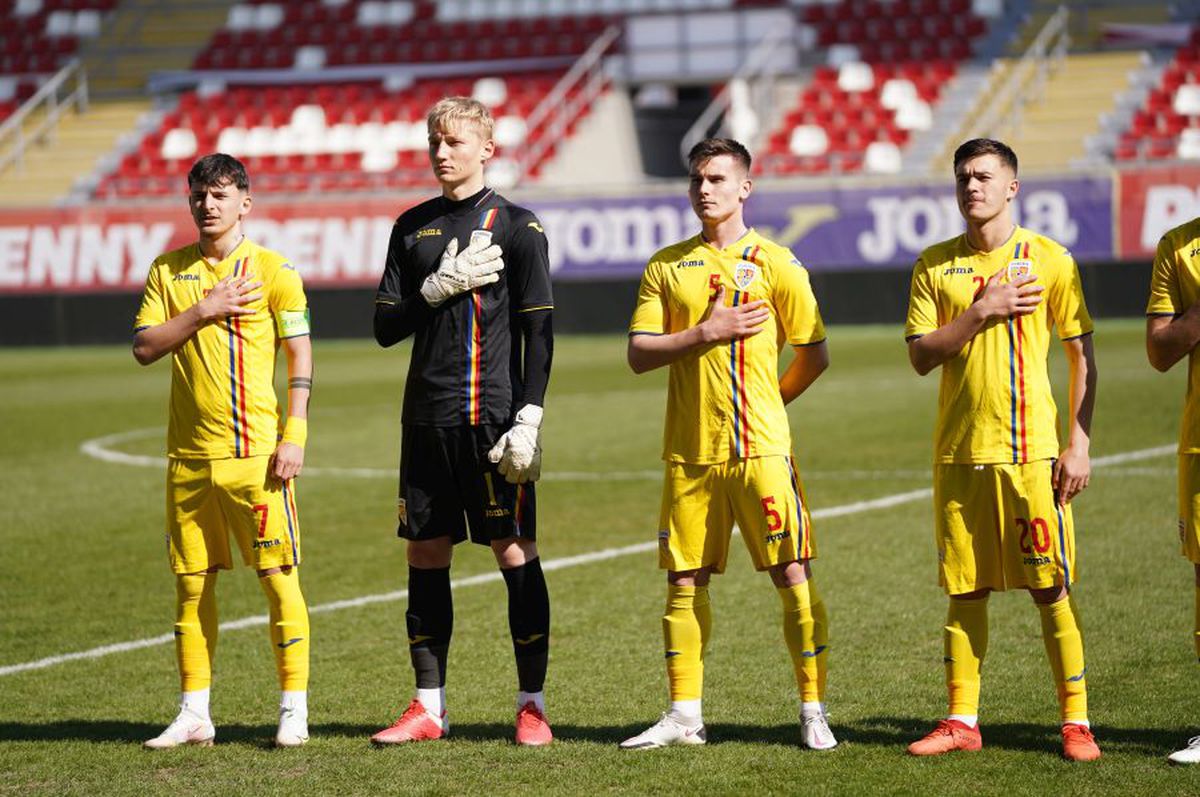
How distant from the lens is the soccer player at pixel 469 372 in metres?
5.59

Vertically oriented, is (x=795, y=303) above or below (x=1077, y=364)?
above

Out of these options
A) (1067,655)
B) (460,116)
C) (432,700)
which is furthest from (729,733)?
(460,116)

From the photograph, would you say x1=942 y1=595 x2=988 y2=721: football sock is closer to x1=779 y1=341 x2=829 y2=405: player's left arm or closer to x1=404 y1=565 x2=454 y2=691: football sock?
x1=779 y1=341 x2=829 y2=405: player's left arm

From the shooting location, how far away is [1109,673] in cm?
629

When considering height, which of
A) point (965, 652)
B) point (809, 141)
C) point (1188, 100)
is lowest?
point (965, 652)

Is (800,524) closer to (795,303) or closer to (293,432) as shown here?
(795,303)

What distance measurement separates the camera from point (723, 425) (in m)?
5.46

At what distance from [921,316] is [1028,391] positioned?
407mm

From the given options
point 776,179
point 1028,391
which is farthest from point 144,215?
point 1028,391

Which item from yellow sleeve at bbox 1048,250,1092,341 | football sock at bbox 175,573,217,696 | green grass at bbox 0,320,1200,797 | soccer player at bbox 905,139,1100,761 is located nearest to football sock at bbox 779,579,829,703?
green grass at bbox 0,320,1200,797

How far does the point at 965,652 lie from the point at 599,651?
6.68 ft

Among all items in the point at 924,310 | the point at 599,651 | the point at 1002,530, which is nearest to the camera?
the point at 1002,530

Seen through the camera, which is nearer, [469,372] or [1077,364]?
[1077,364]

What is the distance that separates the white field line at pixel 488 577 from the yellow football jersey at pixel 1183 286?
4198mm
